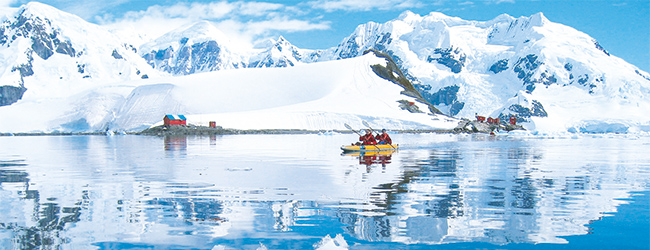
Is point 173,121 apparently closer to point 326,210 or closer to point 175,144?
point 175,144

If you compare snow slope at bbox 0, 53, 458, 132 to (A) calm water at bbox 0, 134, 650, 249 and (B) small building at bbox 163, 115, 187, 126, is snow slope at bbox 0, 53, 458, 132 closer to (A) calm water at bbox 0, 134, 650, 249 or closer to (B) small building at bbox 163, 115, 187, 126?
(B) small building at bbox 163, 115, 187, 126

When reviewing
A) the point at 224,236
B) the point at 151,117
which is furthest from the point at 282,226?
the point at 151,117

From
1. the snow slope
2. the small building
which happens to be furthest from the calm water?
the snow slope

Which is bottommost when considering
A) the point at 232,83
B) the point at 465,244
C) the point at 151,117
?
the point at 465,244

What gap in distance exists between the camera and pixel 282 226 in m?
10.7

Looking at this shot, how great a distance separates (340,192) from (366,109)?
9946 centimetres

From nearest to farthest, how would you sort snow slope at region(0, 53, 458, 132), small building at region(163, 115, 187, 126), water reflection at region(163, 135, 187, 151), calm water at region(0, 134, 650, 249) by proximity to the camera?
calm water at region(0, 134, 650, 249) → water reflection at region(163, 135, 187, 151) → small building at region(163, 115, 187, 126) → snow slope at region(0, 53, 458, 132)

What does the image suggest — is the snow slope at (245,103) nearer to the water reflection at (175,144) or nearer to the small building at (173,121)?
the small building at (173,121)

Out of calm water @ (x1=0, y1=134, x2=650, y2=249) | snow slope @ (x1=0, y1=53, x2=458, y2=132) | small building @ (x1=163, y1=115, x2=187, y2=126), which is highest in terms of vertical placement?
snow slope @ (x1=0, y1=53, x2=458, y2=132)

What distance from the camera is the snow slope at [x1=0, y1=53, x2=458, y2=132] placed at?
107438 mm

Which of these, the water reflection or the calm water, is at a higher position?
the water reflection

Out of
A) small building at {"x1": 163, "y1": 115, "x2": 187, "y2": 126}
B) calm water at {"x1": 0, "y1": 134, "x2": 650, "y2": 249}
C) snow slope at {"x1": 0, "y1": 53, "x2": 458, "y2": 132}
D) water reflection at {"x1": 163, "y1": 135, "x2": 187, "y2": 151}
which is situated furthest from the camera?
snow slope at {"x1": 0, "y1": 53, "x2": 458, "y2": 132}

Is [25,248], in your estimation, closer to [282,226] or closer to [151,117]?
[282,226]

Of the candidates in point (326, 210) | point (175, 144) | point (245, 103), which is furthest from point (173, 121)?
point (326, 210)
